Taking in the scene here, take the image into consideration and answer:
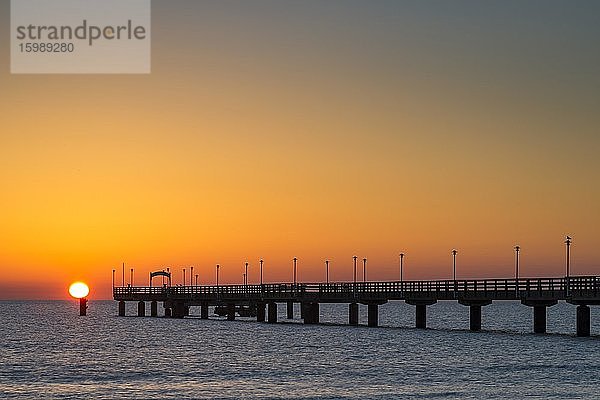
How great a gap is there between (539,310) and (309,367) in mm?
29639

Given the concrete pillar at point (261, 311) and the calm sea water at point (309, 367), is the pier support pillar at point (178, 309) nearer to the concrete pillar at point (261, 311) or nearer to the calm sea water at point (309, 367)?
the concrete pillar at point (261, 311)

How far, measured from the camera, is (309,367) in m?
57.3

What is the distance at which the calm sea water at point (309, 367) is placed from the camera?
45.1 metres

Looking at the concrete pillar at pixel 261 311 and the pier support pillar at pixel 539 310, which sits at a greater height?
the pier support pillar at pixel 539 310

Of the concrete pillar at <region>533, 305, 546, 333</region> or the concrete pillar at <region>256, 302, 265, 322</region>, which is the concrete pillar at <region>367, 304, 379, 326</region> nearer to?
→ the concrete pillar at <region>256, 302, 265, 322</region>

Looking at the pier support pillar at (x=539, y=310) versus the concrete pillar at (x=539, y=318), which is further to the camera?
the concrete pillar at (x=539, y=318)

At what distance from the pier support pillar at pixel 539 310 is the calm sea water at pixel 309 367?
139cm

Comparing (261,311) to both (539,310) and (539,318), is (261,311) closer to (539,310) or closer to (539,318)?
(539,318)

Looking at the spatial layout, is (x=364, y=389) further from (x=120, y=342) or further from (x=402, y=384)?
(x=120, y=342)

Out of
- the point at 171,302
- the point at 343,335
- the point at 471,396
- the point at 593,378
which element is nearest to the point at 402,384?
the point at 471,396

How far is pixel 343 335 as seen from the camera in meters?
89.3

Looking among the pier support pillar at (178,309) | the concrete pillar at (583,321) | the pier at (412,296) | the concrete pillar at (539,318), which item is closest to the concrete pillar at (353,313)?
the pier at (412,296)

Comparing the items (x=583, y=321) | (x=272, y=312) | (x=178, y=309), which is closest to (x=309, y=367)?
(x=583, y=321)

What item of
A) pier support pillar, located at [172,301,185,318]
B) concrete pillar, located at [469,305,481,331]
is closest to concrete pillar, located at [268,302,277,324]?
pier support pillar, located at [172,301,185,318]
